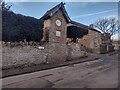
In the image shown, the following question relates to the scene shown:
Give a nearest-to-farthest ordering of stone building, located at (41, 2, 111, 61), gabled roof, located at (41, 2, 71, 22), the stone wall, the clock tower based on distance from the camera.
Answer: the stone wall, stone building, located at (41, 2, 111, 61), the clock tower, gabled roof, located at (41, 2, 71, 22)

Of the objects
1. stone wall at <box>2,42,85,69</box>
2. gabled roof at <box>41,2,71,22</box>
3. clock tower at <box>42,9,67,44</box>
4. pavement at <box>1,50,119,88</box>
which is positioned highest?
gabled roof at <box>41,2,71,22</box>

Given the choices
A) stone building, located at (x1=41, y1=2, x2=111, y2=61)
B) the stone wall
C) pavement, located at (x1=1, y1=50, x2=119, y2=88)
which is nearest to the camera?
pavement, located at (x1=1, y1=50, x2=119, y2=88)

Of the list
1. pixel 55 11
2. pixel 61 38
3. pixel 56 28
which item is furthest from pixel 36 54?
pixel 55 11

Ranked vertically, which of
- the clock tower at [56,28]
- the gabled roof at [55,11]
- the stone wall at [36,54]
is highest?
the gabled roof at [55,11]


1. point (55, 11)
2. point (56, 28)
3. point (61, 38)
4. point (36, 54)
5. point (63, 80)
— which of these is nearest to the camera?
point (63, 80)

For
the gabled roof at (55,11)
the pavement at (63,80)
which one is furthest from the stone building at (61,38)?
the pavement at (63,80)

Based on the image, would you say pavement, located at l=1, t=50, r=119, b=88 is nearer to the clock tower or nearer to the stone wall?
the stone wall

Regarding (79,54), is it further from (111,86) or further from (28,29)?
(111,86)

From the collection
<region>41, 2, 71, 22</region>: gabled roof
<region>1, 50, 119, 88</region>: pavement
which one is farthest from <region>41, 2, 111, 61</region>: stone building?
<region>1, 50, 119, 88</region>: pavement

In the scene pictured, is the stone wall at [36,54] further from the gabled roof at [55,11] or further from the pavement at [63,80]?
the gabled roof at [55,11]

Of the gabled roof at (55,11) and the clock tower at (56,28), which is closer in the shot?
the clock tower at (56,28)

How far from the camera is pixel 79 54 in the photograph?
18.4m

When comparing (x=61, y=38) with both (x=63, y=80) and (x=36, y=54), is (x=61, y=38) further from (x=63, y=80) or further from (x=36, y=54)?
(x=63, y=80)

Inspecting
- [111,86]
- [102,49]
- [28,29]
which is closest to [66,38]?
[102,49]
